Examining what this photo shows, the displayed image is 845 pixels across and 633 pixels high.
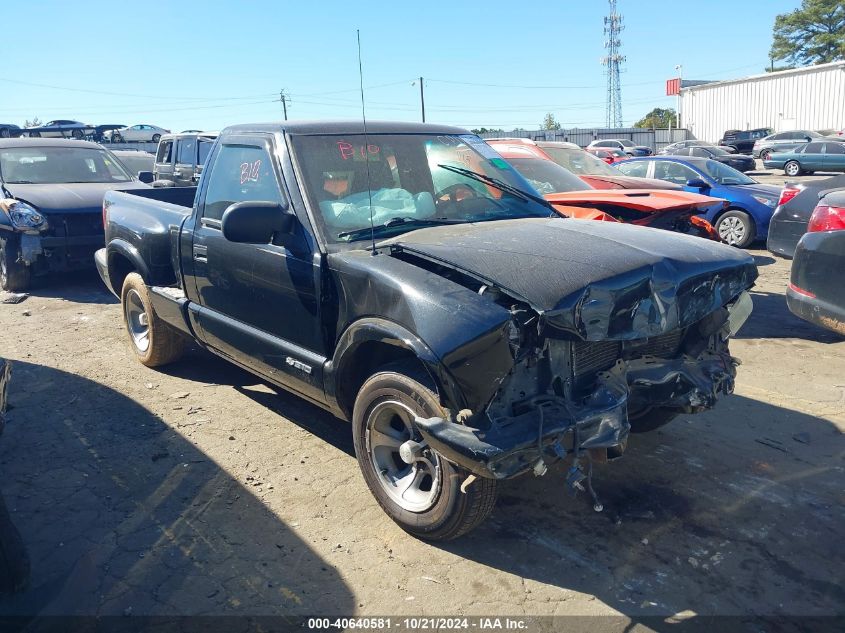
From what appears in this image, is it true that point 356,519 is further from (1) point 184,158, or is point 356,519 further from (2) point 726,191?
(1) point 184,158

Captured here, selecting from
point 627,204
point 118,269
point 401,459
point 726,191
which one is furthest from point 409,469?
point 726,191

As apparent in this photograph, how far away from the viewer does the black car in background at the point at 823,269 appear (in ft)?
16.9

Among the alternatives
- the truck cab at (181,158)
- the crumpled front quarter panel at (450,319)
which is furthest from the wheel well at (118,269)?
the truck cab at (181,158)

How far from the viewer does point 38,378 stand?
5.89 m

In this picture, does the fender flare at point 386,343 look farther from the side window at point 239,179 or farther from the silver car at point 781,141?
the silver car at point 781,141

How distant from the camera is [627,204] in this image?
24.6 feet

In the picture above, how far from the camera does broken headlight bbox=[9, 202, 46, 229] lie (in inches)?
334

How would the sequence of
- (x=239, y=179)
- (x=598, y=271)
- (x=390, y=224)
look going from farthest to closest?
1. (x=239, y=179)
2. (x=390, y=224)
3. (x=598, y=271)

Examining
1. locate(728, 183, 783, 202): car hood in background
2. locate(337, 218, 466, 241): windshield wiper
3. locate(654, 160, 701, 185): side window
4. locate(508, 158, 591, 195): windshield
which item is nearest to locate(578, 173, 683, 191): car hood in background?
locate(508, 158, 591, 195): windshield

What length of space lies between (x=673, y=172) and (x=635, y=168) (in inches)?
29.0

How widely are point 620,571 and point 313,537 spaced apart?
1475 mm

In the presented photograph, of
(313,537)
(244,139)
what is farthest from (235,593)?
(244,139)

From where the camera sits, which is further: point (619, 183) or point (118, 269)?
point (619, 183)

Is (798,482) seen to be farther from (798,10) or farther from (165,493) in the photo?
(798,10)
